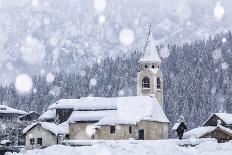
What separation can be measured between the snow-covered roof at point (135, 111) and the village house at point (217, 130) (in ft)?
18.7

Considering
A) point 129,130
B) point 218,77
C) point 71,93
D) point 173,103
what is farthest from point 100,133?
point 71,93

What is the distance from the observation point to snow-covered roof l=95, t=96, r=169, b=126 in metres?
71.8

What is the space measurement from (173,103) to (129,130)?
73.7 m

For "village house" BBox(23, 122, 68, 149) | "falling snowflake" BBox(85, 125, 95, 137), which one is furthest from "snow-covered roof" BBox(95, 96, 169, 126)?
"village house" BBox(23, 122, 68, 149)

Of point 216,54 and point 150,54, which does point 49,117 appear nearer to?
point 150,54

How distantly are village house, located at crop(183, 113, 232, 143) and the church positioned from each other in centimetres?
485

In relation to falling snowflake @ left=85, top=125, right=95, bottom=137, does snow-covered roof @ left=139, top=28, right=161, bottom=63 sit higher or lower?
higher

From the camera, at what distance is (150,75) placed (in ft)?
267

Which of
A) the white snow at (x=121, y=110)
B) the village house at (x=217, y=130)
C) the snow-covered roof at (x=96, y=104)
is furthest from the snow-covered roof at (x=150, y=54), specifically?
the village house at (x=217, y=130)

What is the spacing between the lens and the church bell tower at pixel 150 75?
8094 centimetres

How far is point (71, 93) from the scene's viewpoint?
194500 millimetres

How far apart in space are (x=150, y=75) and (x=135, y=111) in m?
9.61

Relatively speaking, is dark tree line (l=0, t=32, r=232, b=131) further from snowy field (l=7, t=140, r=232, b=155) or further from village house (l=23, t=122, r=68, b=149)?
snowy field (l=7, t=140, r=232, b=155)

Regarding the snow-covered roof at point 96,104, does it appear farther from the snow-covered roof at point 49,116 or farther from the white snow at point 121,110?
the snow-covered roof at point 49,116
